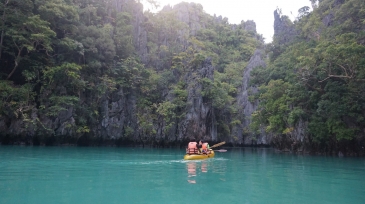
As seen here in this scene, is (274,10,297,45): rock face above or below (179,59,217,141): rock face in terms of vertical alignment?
above

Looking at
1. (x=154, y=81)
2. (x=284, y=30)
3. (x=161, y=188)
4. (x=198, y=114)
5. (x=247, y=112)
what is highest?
(x=284, y=30)

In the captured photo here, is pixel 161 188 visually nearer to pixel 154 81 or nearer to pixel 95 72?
pixel 95 72

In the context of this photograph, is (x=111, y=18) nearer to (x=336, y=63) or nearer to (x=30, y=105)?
(x=30, y=105)

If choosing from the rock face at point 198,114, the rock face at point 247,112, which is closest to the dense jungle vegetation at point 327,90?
the rock face at point 198,114

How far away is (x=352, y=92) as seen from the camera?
18734 mm

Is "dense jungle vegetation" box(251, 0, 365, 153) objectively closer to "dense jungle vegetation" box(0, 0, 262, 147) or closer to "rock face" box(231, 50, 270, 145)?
"dense jungle vegetation" box(0, 0, 262, 147)

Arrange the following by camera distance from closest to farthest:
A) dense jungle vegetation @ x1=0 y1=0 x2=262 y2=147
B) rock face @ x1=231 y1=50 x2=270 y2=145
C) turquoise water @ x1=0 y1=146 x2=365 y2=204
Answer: turquoise water @ x1=0 y1=146 x2=365 y2=204 < dense jungle vegetation @ x1=0 y1=0 x2=262 y2=147 < rock face @ x1=231 y1=50 x2=270 y2=145

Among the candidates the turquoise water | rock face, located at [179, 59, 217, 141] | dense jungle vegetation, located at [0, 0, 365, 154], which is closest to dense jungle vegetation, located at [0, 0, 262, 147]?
dense jungle vegetation, located at [0, 0, 365, 154]

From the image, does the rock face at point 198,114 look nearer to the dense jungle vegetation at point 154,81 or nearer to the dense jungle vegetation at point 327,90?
the dense jungle vegetation at point 154,81

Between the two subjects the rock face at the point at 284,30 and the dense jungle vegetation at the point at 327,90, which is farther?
the rock face at the point at 284,30

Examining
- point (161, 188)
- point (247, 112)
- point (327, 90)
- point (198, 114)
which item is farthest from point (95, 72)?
point (161, 188)

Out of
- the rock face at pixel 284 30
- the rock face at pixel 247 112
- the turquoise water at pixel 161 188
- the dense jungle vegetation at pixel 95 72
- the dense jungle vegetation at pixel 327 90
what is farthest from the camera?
the rock face at pixel 247 112

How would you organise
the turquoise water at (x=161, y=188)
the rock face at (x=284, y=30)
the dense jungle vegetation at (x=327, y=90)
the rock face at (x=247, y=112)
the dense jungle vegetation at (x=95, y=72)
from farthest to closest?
the rock face at (x=247, y=112) → the rock face at (x=284, y=30) → the dense jungle vegetation at (x=95, y=72) → the dense jungle vegetation at (x=327, y=90) → the turquoise water at (x=161, y=188)

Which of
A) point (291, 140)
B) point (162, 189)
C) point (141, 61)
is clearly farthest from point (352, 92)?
point (141, 61)
